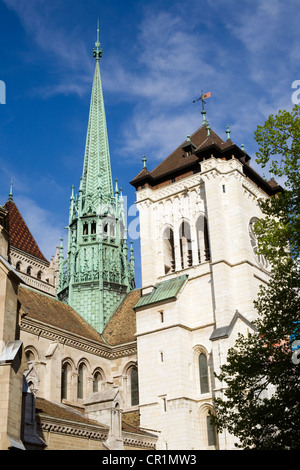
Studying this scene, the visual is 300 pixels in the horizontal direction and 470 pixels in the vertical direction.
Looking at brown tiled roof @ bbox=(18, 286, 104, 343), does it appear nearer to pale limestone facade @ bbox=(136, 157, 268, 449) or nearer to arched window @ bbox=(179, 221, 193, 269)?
pale limestone facade @ bbox=(136, 157, 268, 449)

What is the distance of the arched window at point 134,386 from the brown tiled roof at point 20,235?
17.4 m

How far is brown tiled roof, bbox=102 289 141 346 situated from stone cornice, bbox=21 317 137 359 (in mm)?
549

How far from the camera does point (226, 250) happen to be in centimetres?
3488

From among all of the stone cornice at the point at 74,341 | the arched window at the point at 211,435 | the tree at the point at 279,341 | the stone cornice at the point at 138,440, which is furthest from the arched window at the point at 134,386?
the tree at the point at 279,341

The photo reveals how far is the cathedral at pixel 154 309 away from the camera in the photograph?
102ft

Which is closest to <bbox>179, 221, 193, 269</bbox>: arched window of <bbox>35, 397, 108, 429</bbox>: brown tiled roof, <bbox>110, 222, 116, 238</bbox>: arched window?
<bbox>110, 222, 116, 238</bbox>: arched window

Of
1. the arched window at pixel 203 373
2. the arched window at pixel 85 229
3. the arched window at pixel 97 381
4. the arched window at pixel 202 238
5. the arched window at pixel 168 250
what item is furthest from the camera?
the arched window at pixel 85 229

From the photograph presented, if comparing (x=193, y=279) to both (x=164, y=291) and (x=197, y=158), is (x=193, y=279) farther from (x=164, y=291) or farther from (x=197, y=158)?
(x=197, y=158)

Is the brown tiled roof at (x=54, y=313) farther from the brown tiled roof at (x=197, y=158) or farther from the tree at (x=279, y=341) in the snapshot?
the tree at (x=279, y=341)

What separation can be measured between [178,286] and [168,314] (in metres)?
1.74

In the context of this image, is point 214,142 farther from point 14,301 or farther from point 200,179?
point 14,301

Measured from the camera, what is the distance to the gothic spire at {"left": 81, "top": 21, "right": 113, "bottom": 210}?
4569cm

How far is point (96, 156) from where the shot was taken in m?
47.5
